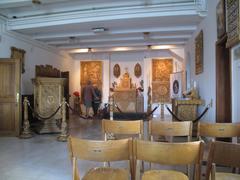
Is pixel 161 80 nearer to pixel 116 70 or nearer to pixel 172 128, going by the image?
pixel 116 70

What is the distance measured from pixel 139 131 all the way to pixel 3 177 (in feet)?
6.64

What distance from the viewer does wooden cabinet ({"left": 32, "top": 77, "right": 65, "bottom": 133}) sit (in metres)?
6.58

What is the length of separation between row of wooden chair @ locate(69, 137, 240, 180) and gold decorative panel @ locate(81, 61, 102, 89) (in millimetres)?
10384

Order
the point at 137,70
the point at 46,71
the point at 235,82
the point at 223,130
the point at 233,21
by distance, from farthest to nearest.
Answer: the point at 137,70
the point at 46,71
the point at 235,82
the point at 233,21
the point at 223,130

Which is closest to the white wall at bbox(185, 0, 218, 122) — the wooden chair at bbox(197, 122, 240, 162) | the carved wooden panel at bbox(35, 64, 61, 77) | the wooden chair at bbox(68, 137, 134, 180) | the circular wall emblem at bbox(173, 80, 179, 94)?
the wooden chair at bbox(197, 122, 240, 162)

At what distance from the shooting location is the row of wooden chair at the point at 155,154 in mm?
1601

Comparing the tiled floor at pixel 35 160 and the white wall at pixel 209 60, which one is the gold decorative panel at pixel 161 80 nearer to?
the white wall at pixel 209 60

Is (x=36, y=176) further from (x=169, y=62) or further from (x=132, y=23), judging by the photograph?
(x=169, y=62)

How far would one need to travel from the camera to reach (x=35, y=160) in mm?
4020

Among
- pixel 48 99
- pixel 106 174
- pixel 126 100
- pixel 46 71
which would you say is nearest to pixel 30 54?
pixel 46 71

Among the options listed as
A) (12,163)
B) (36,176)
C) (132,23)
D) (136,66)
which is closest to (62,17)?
(132,23)

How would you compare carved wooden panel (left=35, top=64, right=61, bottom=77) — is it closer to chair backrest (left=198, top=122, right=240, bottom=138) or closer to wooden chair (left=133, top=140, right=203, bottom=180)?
chair backrest (left=198, top=122, right=240, bottom=138)

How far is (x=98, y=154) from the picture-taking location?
1.76m

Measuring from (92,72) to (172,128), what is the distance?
9868 millimetres
